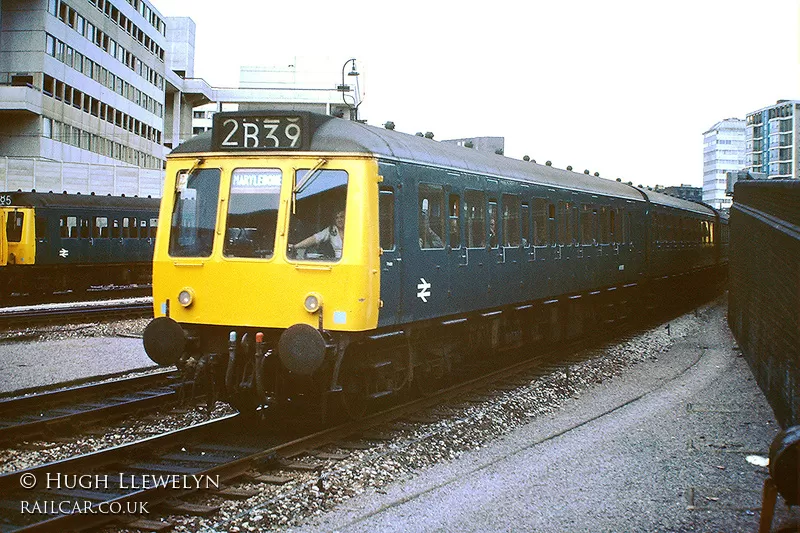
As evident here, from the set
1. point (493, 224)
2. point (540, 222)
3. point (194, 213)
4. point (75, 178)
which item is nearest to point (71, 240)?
point (75, 178)

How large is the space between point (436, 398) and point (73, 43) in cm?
4936

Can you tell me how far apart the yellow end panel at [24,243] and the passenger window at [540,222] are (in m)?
19.3

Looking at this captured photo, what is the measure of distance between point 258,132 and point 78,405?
4229 mm

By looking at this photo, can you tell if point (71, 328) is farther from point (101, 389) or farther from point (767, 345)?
point (767, 345)

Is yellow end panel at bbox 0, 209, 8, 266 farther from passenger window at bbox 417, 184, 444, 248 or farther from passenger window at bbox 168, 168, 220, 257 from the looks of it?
passenger window at bbox 417, 184, 444, 248

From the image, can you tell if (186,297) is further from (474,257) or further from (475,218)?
(475,218)

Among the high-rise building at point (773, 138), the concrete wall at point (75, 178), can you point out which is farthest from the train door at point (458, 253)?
the high-rise building at point (773, 138)

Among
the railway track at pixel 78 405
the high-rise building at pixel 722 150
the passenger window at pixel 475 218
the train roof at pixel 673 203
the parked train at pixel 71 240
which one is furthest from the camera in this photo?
the high-rise building at pixel 722 150

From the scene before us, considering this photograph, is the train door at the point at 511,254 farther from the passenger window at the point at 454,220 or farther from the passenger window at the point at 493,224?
the passenger window at the point at 454,220

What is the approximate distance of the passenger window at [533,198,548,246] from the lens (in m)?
13.8

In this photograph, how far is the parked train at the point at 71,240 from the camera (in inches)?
1088

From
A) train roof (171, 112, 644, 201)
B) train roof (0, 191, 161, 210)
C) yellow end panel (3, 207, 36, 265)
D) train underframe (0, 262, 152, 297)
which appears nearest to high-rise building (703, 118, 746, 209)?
train roof (0, 191, 161, 210)

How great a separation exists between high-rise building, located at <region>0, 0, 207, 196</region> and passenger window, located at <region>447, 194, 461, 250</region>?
35021 mm

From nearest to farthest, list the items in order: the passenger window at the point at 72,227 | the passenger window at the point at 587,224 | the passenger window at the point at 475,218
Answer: the passenger window at the point at 475,218 < the passenger window at the point at 587,224 < the passenger window at the point at 72,227
